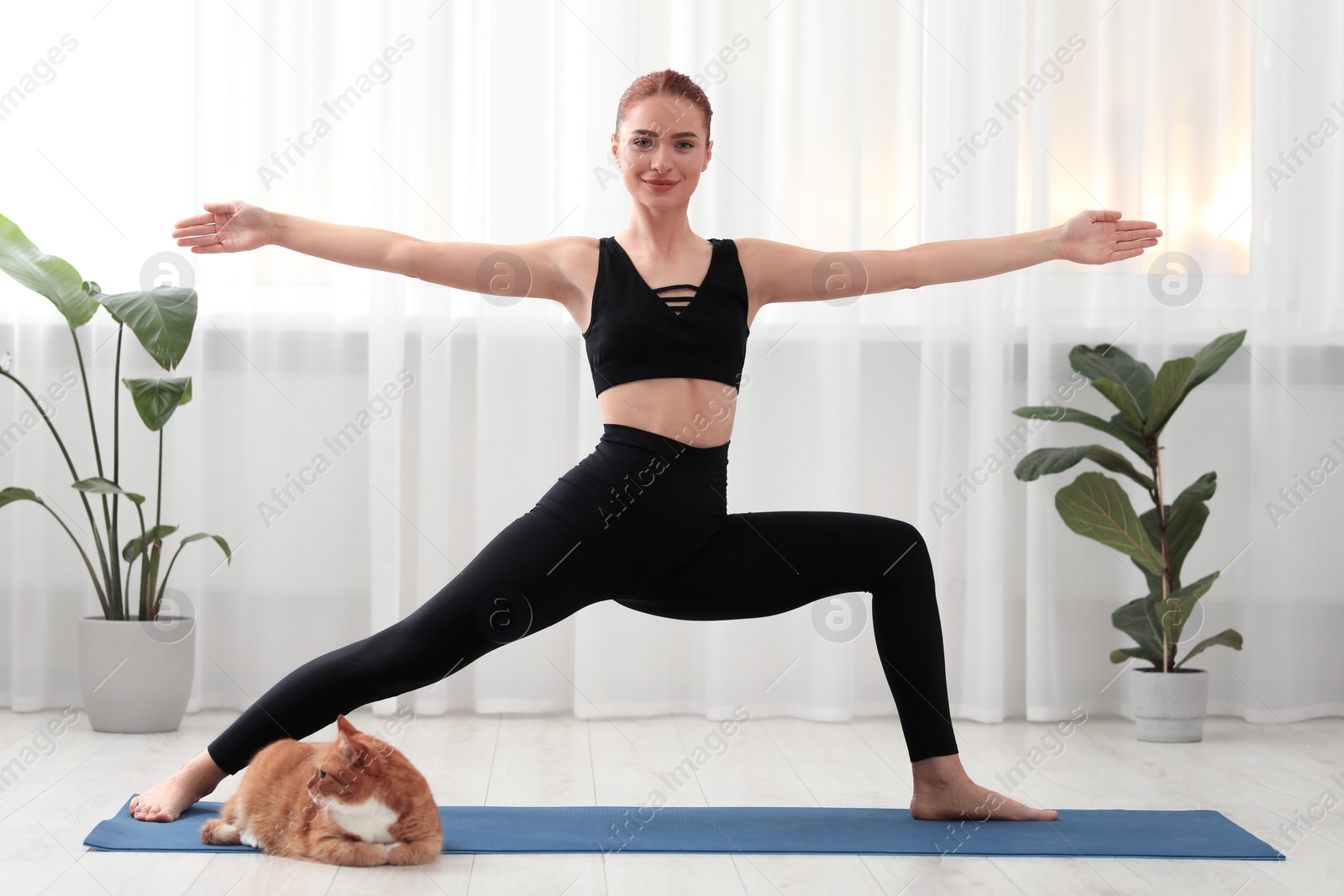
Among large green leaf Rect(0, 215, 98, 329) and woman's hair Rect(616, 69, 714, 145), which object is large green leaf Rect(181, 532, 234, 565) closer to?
large green leaf Rect(0, 215, 98, 329)

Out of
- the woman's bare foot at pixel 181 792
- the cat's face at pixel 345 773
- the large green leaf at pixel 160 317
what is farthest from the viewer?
the large green leaf at pixel 160 317

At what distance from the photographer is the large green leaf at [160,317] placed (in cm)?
242

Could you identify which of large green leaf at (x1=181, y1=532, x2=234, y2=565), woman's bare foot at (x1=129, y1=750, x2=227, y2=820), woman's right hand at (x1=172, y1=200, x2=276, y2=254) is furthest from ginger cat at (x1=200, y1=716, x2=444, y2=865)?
large green leaf at (x1=181, y1=532, x2=234, y2=565)

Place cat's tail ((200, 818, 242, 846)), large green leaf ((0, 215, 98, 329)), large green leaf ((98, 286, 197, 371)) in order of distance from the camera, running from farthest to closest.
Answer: large green leaf ((0, 215, 98, 329)), large green leaf ((98, 286, 197, 371)), cat's tail ((200, 818, 242, 846))

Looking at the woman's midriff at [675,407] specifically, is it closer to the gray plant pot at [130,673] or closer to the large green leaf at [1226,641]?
the gray plant pot at [130,673]

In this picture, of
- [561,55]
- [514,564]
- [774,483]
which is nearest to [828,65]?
[561,55]

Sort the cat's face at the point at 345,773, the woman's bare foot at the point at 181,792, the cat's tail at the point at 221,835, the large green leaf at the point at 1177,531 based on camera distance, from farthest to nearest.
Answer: the large green leaf at the point at 1177,531
the woman's bare foot at the point at 181,792
the cat's tail at the point at 221,835
the cat's face at the point at 345,773

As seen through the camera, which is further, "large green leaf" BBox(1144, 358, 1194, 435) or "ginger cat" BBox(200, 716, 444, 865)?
"large green leaf" BBox(1144, 358, 1194, 435)

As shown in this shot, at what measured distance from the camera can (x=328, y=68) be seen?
9.37 feet

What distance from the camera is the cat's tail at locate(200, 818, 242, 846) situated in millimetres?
1762

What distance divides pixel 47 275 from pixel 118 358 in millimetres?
225

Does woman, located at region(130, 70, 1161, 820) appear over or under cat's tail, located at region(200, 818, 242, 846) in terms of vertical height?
over

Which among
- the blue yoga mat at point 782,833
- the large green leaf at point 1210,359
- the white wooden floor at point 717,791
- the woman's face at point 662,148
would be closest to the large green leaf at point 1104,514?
the large green leaf at point 1210,359

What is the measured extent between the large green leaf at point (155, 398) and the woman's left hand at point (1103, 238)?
1.83m
